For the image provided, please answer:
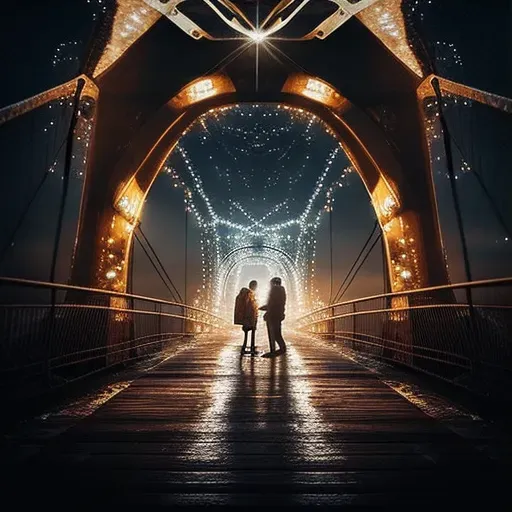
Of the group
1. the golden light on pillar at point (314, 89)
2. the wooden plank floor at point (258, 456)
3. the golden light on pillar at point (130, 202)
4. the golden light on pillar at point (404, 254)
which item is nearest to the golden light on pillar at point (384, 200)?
the golden light on pillar at point (404, 254)

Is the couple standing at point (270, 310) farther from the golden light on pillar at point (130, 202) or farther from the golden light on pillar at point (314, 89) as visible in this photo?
the golden light on pillar at point (314, 89)

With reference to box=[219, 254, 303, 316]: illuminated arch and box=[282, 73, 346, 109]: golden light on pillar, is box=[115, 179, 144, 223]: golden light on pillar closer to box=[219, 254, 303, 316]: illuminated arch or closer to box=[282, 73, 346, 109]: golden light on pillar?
box=[282, 73, 346, 109]: golden light on pillar

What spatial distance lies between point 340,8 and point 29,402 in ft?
26.4

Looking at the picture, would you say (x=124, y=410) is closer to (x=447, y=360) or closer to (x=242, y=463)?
(x=242, y=463)

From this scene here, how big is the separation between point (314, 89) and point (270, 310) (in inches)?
186

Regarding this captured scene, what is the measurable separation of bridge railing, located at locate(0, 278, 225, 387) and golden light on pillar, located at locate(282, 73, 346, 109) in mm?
5376

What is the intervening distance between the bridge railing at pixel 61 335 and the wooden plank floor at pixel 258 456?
0.77 m

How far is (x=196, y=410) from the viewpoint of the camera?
15.2 feet

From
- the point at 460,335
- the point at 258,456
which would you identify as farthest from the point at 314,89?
the point at 258,456

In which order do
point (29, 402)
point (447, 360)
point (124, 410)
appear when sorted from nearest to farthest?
point (29, 402)
point (124, 410)
point (447, 360)

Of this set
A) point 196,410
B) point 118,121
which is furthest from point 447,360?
point 118,121

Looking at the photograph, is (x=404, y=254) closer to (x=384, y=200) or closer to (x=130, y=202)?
(x=384, y=200)

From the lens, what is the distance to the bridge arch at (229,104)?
9.64 metres

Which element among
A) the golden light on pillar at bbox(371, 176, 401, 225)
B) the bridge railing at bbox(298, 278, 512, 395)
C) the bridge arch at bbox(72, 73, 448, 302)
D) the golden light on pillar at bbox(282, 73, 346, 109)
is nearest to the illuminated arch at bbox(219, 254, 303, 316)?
the golden light on pillar at bbox(371, 176, 401, 225)
